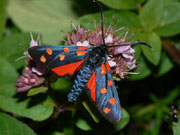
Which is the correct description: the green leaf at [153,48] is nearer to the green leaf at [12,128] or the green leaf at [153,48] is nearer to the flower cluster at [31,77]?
the flower cluster at [31,77]

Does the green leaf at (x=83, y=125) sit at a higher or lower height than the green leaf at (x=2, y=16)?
lower

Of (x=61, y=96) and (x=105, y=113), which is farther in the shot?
(x=61, y=96)

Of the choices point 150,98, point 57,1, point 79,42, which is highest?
point 57,1

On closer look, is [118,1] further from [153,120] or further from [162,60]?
[153,120]

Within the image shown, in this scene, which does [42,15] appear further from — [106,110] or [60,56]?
[106,110]

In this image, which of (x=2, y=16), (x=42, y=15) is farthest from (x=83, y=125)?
(x=42, y=15)

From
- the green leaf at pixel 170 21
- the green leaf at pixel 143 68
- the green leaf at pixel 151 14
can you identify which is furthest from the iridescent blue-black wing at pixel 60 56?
the green leaf at pixel 170 21

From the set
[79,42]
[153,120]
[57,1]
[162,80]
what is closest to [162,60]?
[162,80]

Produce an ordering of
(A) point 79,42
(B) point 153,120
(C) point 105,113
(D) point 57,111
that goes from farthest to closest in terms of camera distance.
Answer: (B) point 153,120 < (D) point 57,111 < (A) point 79,42 < (C) point 105,113
